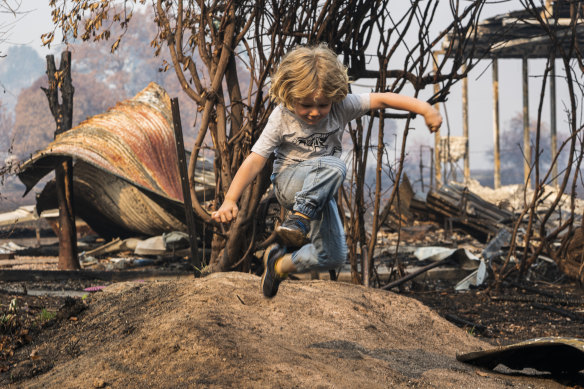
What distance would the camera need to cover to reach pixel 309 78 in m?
2.76

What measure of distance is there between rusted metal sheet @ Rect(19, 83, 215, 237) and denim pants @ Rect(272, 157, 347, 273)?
5067 mm

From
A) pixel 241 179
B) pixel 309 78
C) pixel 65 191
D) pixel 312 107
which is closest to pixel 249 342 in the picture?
pixel 241 179

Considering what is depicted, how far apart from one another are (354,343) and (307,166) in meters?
1.40

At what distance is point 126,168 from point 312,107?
19.6 ft

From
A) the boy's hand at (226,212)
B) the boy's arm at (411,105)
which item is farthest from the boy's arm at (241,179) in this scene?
the boy's arm at (411,105)

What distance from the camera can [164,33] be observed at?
220 inches

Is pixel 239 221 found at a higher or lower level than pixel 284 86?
lower

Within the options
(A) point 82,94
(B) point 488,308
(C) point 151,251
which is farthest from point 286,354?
(A) point 82,94

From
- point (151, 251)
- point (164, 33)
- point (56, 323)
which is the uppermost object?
point (164, 33)

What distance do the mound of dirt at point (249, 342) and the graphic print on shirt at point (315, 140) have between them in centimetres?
105

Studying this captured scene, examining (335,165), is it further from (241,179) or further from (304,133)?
(241,179)

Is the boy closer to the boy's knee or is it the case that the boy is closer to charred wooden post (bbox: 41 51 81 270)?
the boy's knee

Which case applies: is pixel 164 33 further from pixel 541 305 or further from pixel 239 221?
pixel 541 305

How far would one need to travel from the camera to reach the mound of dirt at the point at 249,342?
9.53 ft
